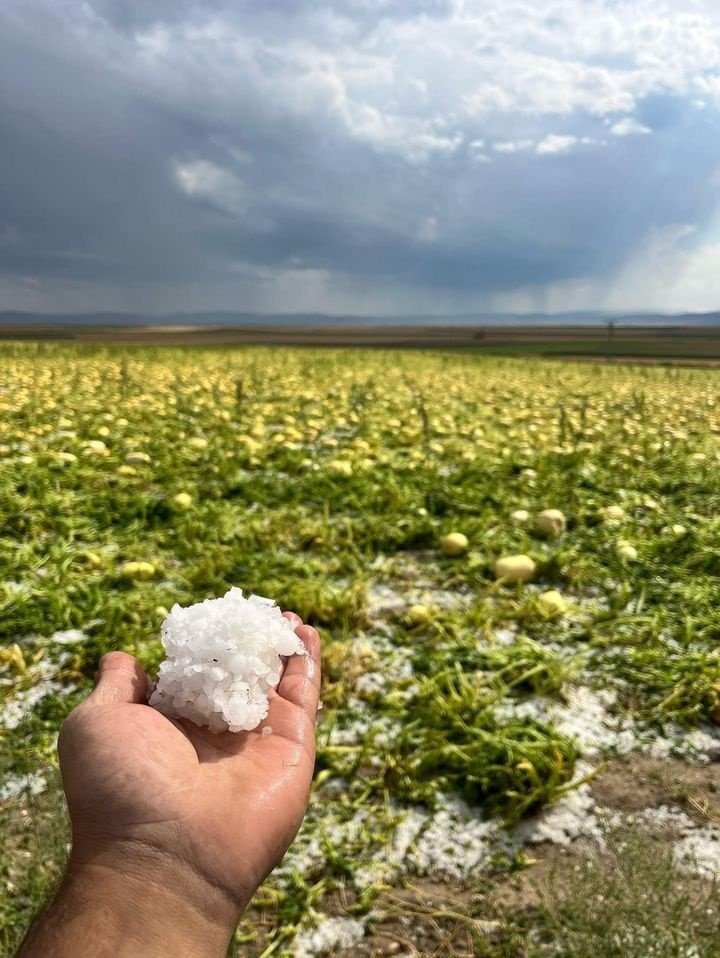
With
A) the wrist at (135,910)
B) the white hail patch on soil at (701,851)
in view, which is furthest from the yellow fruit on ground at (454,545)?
the wrist at (135,910)

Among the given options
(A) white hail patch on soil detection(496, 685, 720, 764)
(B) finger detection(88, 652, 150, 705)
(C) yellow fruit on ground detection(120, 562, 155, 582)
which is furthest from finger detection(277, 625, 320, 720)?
(C) yellow fruit on ground detection(120, 562, 155, 582)

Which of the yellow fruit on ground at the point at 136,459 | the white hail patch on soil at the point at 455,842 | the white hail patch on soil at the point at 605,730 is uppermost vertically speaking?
the yellow fruit on ground at the point at 136,459

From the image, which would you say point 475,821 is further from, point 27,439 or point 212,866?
point 27,439

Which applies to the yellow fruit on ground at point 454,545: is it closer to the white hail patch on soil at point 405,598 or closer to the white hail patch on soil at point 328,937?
the white hail patch on soil at point 405,598

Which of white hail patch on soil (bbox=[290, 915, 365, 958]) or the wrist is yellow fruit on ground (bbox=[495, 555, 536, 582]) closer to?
white hail patch on soil (bbox=[290, 915, 365, 958])

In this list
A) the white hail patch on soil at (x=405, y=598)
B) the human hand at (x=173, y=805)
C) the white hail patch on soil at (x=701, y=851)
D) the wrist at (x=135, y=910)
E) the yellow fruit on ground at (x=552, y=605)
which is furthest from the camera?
the white hail patch on soil at (x=405, y=598)

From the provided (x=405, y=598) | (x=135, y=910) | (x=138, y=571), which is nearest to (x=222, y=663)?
(x=135, y=910)

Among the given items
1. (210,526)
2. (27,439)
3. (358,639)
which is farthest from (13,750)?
(27,439)
